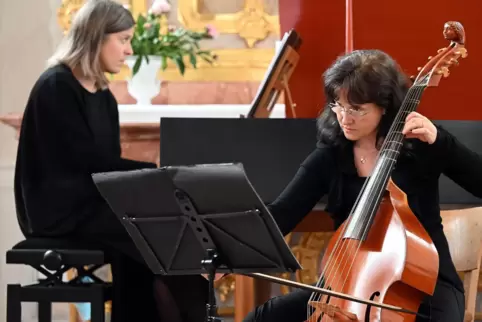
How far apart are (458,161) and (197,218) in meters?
0.61

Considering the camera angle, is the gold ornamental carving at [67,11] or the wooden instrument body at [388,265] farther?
the gold ornamental carving at [67,11]

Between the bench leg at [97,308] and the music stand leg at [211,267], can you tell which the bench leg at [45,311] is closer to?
the bench leg at [97,308]

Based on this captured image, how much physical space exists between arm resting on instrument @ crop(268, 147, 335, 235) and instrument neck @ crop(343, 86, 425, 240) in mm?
221

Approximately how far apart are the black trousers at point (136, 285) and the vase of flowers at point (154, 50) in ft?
2.82

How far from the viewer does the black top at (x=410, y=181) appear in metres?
1.77

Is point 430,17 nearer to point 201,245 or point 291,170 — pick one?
point 291,170

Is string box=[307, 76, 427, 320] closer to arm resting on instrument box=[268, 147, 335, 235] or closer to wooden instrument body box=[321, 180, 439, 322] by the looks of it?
wooden instrument body box=[321, 180, 439, 322]

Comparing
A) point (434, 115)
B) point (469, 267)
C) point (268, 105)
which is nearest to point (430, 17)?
point (434, 115)

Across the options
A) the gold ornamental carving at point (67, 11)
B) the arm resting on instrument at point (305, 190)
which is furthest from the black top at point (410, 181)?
the gold ornamental carving at point (67, 11)

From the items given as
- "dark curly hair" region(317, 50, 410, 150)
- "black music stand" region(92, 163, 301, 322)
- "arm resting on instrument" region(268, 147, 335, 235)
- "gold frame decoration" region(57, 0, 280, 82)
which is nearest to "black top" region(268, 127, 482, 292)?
"arm resting on instrument" region(268, 147, 335, 235)

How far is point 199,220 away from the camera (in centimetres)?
154

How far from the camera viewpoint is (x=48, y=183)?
246 cm

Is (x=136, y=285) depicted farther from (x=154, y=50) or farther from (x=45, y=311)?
(x=154, y=50)

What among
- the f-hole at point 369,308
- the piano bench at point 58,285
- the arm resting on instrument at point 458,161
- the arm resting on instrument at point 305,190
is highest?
the arm resting on instrument at point 458,161
